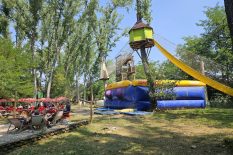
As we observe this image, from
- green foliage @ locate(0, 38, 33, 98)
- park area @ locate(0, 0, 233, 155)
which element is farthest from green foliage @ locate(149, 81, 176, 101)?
green foliage @ locate(0, 38, 33, 98)

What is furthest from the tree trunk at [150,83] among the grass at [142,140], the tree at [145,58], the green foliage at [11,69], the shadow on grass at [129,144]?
the green foliage at [11,69]

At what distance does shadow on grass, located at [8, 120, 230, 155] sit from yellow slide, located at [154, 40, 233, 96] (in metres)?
7.82

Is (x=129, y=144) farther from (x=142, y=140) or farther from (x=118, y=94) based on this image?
(x=118, y=94)

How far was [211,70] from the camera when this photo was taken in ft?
91.9

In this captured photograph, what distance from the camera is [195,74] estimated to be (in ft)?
70.5

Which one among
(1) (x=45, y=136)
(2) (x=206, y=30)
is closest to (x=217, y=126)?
(1) (x=45, y=136)

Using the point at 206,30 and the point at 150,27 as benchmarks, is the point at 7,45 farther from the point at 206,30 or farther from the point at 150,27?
the point at 206,30

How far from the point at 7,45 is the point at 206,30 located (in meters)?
26.0

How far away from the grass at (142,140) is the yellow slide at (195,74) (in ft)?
14.7

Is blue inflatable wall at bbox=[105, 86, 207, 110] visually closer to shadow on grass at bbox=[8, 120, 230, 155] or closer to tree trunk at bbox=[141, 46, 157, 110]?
tree trunk at bbox=[141, 46, 157, 110]

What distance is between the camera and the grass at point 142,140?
10.1 m

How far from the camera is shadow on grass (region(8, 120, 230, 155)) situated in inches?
391

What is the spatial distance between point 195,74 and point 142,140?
10923mm

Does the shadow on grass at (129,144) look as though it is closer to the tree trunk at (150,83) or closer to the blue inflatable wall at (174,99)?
the tree trunk at (150,83)
